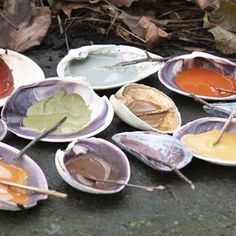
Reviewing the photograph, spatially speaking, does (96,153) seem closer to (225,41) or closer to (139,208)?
(139,208)

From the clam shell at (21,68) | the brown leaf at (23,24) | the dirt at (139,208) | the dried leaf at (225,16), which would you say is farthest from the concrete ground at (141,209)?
the dried leaf at (225,16)

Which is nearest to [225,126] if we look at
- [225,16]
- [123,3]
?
[225,16]

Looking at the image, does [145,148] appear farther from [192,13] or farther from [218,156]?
[192,13]

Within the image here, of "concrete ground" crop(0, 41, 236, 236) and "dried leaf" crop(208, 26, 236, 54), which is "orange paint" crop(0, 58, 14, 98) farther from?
"dried leaf" crop(208, 26, 236, 54)

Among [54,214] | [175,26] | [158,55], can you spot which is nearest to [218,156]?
[54,214]

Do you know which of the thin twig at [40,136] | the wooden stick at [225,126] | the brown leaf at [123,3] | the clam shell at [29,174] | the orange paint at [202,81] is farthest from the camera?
the brown leaf at [123,3]

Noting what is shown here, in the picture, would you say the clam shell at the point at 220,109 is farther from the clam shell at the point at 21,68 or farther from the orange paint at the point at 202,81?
the clam shell at the point at 21,68

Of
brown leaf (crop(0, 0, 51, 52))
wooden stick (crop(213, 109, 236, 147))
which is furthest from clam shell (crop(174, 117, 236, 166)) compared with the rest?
brown leaf (crop(0, 0, 51, 52))
